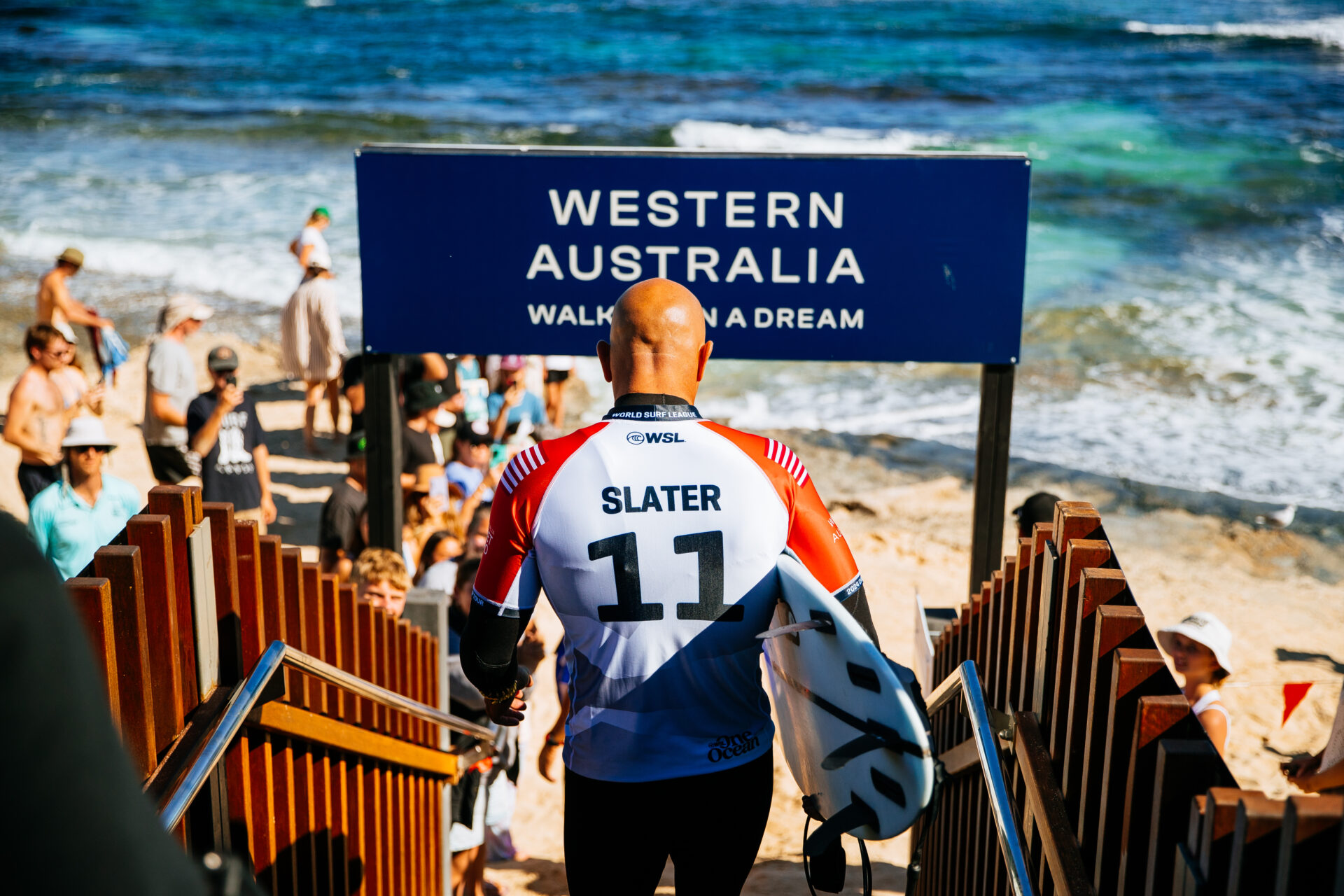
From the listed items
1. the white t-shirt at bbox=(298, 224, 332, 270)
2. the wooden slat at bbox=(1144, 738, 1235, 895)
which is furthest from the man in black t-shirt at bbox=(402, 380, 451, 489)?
the wooden slat at bbox=(1144, 738, 1235, 895)

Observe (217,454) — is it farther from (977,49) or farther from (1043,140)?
(977,49)

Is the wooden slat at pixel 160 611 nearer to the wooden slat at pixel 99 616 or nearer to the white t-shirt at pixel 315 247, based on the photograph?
the wooden slat at pixel 99 616

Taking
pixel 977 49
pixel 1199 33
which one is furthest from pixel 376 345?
pixel 1199 33

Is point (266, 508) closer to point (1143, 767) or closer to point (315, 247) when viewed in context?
point (315, 247)

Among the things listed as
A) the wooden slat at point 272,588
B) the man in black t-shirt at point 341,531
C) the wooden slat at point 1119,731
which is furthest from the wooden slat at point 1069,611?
the man in black t-shirt at point 341,531

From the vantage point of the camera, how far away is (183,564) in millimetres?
Answer: 2498

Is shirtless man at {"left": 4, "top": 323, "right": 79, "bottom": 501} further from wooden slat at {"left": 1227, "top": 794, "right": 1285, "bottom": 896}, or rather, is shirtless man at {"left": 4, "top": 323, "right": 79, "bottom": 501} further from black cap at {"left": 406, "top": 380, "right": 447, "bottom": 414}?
wooden slat at {"left": 1227, "top": 794, "right": 1285, "bottom": 896}

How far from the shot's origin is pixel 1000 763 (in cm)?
254

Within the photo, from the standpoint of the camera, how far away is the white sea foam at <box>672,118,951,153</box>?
90.4ft

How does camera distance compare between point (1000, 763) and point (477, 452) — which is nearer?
point (1000, 763)

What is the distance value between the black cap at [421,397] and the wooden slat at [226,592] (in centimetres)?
475

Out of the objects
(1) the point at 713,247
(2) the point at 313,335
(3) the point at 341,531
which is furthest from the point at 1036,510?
(2) the point at 313,335

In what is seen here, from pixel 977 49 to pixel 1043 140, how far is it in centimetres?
808

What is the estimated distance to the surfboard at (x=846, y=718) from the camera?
211 cm
